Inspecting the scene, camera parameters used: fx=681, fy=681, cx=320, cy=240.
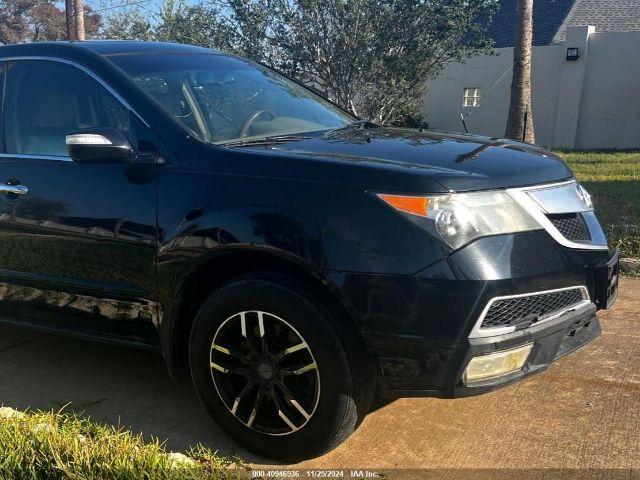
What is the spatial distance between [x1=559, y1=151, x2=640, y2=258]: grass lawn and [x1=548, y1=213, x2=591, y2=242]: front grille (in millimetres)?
3363

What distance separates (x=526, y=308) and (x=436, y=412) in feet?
3.26

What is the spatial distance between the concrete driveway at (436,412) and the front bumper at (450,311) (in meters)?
0.49

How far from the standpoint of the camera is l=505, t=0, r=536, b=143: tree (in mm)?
12834

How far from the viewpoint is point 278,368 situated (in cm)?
293

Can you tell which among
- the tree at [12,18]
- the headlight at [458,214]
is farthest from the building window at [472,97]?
the tree at [12,18]

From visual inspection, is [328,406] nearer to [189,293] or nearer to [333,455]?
[333,455]

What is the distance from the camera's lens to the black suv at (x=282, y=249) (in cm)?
266

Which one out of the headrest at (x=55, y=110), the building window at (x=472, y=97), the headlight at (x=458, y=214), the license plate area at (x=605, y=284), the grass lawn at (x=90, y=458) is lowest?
the grass lawn at (x=90, y=458)

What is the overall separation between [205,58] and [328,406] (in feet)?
7.69

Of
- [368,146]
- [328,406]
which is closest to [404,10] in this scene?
[368,146]

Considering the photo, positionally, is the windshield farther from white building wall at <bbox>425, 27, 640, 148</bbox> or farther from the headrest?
white building wall at <bbox>425, 27, 640, 148</bbox>

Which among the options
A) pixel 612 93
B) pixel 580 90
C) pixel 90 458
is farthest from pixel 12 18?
pixel 90 458

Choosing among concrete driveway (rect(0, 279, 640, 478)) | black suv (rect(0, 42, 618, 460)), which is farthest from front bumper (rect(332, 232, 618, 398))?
concrete driveway (rect(0, 279, 640, 478))

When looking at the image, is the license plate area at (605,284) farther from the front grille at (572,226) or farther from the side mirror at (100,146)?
the side mirror at (100,146)
